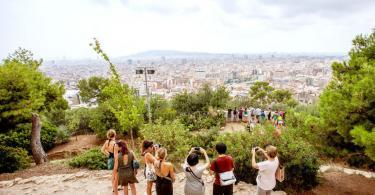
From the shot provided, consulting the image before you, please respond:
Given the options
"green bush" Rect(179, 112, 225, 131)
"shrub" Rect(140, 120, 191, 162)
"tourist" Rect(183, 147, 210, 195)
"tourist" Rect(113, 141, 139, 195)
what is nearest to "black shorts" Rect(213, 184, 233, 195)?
"tourist" Rect(183, 147, 210, 195)

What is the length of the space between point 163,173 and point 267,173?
175 cm

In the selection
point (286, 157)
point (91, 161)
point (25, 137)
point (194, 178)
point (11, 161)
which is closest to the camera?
point (194, 178)

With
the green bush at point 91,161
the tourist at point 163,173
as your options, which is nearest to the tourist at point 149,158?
the tourist at point 163,173

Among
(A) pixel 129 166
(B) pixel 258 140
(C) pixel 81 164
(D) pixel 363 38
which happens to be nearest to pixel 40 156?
(C) pixel 81 164

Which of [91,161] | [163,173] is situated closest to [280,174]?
[163,173]

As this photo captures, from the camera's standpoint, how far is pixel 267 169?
529 cm

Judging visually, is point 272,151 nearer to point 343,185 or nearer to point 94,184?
point 343,185

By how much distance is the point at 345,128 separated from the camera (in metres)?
7.32

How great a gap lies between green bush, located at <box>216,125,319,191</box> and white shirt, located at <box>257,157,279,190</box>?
74.3 inches

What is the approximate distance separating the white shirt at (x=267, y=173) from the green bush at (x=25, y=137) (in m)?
11.8

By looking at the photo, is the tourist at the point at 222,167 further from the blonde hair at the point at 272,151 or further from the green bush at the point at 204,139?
the green bush at the point at 204,139

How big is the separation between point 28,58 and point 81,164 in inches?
681

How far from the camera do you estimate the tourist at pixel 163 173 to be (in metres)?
5.27

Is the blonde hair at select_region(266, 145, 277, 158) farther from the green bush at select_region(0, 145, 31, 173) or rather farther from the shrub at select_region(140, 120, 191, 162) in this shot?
the green bush at select_region(0, 145, 31, 173)
